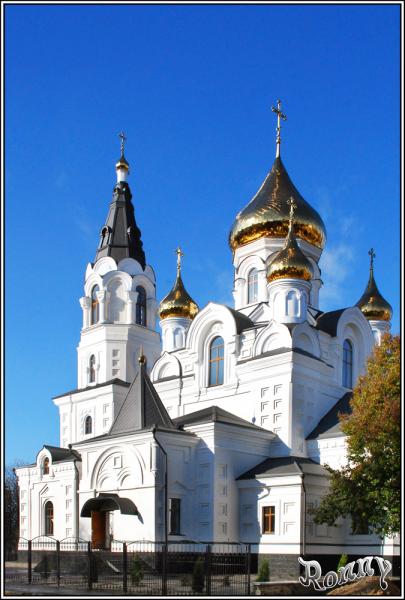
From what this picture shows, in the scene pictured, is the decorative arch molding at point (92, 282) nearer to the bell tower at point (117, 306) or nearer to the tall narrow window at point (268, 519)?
the bell tower at point (117, 306)

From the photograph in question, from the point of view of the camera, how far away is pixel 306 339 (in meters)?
25.2

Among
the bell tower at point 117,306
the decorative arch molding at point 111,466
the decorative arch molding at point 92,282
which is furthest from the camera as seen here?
the decorative arch molding at point 92,282

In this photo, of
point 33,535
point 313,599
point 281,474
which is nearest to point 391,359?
point 281,474

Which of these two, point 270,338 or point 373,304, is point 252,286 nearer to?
point 270,338

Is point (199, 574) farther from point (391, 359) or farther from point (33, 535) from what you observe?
point (33, 535)

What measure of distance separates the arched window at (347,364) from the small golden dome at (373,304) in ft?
15.6

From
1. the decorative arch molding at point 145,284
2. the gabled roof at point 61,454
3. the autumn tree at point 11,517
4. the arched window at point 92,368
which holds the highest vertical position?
the decorative arch molding at point 145,284

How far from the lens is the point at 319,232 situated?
29703 mm

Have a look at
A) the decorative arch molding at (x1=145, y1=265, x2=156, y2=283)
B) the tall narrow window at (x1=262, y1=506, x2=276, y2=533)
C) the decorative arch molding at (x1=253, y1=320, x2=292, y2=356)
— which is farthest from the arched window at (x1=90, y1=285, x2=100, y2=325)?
the tall narrow window at (x1=262, y1=506, x2=276, y2=533)

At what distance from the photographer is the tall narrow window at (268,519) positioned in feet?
72.2

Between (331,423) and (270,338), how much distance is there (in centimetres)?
341

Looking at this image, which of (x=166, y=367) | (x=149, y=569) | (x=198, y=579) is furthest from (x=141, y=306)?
(x=198, y=579)

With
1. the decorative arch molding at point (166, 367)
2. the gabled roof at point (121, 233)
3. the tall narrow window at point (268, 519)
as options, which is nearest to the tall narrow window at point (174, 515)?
the tall narrow window at point (268, 519)

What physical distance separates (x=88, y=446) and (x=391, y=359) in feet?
33.2
